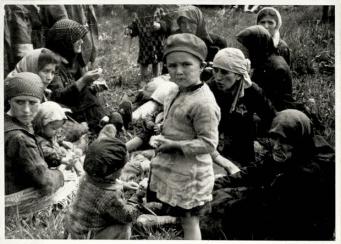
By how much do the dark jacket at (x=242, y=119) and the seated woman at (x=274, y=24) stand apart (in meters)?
0.29

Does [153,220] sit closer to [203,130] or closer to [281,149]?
[203,130]

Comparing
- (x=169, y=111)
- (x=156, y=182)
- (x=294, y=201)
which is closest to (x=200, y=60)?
(x=169, y=111)

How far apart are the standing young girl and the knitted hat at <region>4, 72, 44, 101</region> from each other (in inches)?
27.4

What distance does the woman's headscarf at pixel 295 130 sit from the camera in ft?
6.87

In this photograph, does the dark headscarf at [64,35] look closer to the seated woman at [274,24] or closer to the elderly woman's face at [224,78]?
the elderly woman's face at [224,78]

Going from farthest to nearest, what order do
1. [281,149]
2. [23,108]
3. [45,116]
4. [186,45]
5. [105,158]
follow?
[45,116] < [23,108] < [281,149] < [186,45] < [105,158]

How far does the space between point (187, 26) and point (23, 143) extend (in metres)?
1.07

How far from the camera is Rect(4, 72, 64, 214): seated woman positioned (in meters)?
2.22

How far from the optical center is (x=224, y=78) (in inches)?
98.2

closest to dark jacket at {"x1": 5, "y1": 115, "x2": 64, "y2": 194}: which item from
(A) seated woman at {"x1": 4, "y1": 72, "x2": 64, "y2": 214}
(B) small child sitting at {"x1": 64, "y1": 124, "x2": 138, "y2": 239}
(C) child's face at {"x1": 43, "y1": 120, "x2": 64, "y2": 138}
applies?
(A) seated woman at {"x1": 4, "y1": 72, "x2": 64, "y2": 214}

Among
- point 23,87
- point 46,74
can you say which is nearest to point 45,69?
point 46,74

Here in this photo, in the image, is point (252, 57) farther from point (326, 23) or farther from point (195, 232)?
point (195, 232)

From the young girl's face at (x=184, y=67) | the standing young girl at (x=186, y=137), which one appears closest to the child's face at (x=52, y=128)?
the standing young girl at (x=186, y=137)

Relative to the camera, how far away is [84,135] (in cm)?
260
